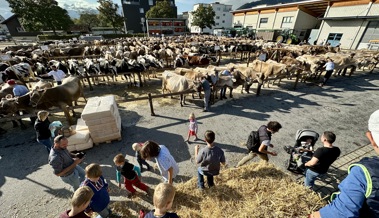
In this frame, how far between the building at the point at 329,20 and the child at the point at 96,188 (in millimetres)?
35441

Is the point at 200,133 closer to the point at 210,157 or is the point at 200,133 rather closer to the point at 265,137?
the point at 265,137

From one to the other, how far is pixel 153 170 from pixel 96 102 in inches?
128

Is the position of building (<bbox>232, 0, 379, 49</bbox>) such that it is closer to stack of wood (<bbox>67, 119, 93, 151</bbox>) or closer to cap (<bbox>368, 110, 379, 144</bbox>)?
cap (<bbox>368, 110, 379, 144</bbox>)

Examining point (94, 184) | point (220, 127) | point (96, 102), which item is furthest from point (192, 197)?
point (96, 102)

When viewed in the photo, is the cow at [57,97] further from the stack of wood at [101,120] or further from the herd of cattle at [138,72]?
→ the stack of wood at [101,120]

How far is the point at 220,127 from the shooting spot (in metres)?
7.39

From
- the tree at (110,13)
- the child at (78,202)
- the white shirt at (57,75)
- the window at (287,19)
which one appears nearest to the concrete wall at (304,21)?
the window at (287,19)

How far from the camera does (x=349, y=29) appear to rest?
85.5 feet

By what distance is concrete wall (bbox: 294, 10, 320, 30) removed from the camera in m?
35.4

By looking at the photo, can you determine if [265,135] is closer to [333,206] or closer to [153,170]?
[333,206]

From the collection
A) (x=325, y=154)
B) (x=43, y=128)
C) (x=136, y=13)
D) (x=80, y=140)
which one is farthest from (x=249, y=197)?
(x=136, y=13)

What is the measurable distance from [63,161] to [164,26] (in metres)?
66.5

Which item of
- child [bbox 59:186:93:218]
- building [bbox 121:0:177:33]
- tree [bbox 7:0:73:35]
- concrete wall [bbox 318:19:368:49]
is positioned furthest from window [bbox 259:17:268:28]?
tree [bbox 7:0:73:35]

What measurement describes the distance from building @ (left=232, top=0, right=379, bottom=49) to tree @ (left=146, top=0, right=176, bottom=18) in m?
33.5
